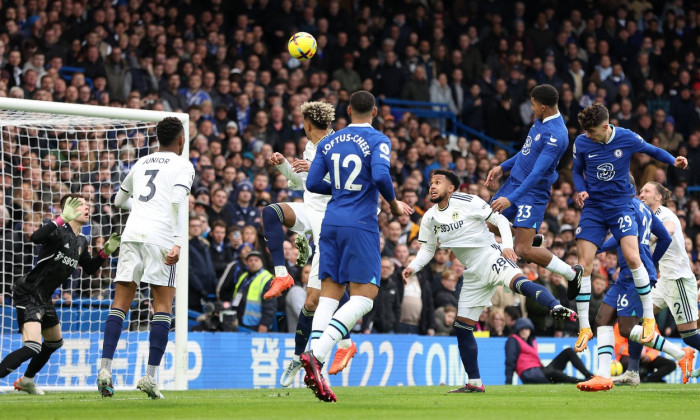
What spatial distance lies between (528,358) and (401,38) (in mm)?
10191

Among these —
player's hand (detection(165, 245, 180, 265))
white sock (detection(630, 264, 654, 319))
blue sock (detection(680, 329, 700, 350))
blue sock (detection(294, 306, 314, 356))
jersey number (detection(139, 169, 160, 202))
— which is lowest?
blue sock (detection(680, 329, 700, 350))

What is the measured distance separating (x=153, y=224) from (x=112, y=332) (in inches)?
42.7

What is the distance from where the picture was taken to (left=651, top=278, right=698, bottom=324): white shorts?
42.5ft

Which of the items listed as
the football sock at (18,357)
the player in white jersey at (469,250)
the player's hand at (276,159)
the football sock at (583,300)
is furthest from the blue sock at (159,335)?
the football sock at (583,300)

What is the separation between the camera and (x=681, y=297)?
43.2 feet

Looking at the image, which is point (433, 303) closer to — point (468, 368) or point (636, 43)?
point (468, 368)

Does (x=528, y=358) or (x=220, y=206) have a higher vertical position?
(x=220, y=206)

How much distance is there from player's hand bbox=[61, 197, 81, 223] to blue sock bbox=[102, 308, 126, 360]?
1974mm

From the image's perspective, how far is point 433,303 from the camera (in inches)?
688

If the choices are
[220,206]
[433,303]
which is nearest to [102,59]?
[220,206]

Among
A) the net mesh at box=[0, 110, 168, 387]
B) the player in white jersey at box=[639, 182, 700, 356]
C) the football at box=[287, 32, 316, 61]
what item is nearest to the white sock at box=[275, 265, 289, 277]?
the football at box=[287, 32, 316, 61]

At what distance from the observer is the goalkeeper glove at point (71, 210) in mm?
11703

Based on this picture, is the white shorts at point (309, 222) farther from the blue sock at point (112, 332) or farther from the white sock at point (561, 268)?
the white sock at point (561, 268)

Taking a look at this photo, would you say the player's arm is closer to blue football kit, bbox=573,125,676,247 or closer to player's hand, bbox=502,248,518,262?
player's hand, bbox=502,248,518,262
